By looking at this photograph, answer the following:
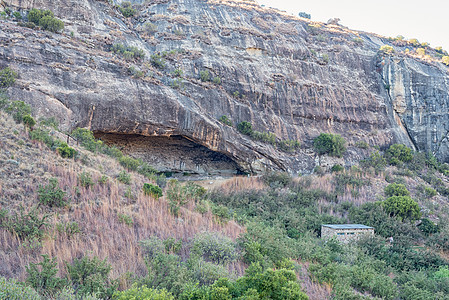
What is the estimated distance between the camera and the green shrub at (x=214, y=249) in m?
6.96

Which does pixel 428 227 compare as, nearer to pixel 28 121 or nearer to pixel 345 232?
pixel 345 232

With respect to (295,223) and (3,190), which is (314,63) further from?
(3,190)

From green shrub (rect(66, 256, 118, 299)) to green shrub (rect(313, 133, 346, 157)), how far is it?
24.0 m

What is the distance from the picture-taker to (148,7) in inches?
1261

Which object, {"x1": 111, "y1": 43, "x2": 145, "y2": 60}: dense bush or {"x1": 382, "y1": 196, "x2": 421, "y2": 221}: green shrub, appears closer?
{"x1": 382, "y1": 196, "x2": 421, "y2": 221}: green shrub

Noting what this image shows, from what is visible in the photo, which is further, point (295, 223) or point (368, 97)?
point (368, 97)

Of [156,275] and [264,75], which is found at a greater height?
[264,75]

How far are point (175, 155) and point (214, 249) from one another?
1791cm

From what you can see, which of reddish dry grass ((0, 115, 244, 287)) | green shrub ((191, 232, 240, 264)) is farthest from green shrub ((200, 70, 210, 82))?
green shrub ((191, 232, 240, 264))

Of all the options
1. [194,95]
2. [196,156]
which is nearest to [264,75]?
[194,95]

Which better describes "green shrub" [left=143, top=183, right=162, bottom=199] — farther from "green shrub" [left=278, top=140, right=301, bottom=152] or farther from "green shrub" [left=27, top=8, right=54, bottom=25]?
"green shrub" [left=27, top=8, right=54, bottom=25]

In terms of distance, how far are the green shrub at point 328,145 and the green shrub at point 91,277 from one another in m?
24.0

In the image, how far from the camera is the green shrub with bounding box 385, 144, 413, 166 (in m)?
29.3

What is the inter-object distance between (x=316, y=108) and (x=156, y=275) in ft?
86.8
